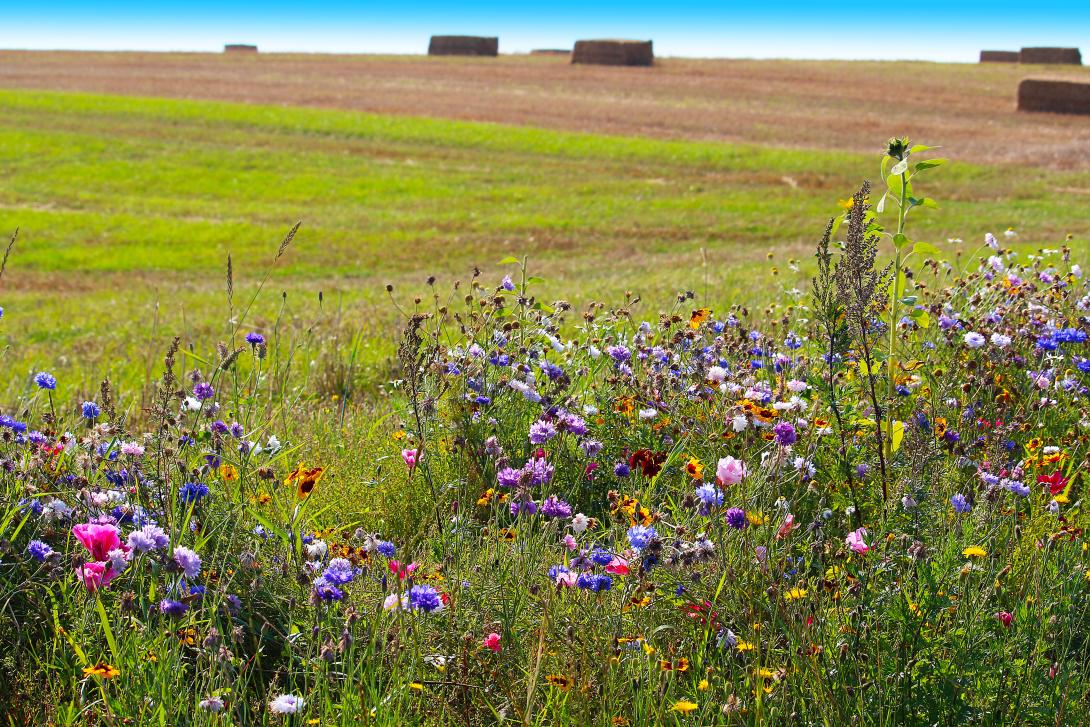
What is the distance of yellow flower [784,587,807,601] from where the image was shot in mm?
2523

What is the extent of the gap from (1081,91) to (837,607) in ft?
135

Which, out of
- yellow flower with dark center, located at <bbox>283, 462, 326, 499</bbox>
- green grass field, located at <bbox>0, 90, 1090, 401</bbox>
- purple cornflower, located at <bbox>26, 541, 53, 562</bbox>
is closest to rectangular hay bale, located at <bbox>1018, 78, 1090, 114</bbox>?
green grass field, located at <bbox>0, 90, 1090, 401</bbox>

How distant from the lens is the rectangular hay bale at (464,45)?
63.3 metres

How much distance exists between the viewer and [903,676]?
8.37 ft

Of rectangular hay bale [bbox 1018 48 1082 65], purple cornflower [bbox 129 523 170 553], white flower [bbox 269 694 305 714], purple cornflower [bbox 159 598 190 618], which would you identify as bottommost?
white flower [bbox 269 694 305 714]

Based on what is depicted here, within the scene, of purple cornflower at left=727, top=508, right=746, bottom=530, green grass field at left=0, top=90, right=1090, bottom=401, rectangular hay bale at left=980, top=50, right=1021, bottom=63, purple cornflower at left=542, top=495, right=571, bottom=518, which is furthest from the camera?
rectangular hay bale at left=980, top=50, right=1021, bottom=63

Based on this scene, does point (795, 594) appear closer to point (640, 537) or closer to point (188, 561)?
point (640, 537)

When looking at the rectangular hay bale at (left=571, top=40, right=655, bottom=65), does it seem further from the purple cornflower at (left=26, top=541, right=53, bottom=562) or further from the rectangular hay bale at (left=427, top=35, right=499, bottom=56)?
the purple cornflower at (left=26, top=541, right=53, bottom=562)

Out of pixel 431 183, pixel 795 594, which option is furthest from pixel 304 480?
pixel 431 183

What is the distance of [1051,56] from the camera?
60594mm

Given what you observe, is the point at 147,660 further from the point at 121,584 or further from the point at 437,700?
the point at 437,700

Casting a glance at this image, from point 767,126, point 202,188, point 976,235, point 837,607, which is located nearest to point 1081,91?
point 767,126

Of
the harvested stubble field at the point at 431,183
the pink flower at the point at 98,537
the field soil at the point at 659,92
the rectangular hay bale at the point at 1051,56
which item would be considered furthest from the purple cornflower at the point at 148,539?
the rectangular hay bale at the point at 1051,56

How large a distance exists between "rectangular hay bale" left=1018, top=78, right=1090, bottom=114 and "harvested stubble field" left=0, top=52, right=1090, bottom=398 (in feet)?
5.09
